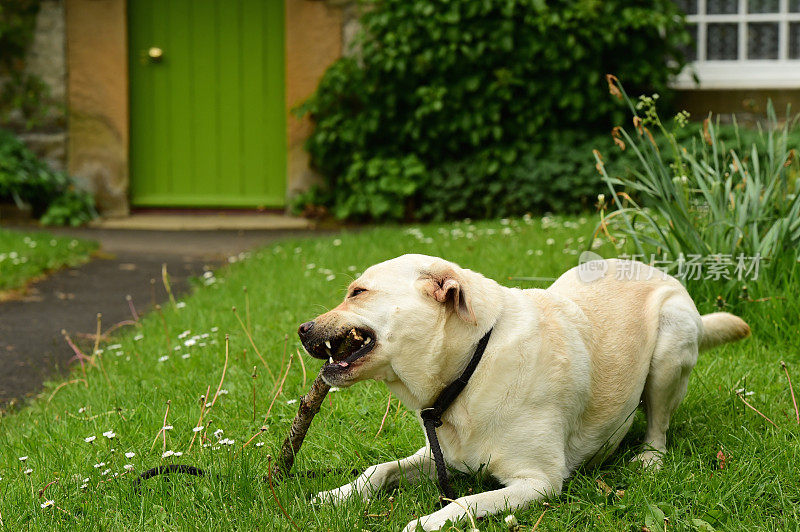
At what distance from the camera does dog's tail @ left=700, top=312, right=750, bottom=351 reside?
3377 mm

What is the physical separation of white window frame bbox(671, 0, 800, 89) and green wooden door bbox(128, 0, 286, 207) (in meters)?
5.06

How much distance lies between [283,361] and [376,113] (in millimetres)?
6479

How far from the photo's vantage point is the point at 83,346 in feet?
17.4

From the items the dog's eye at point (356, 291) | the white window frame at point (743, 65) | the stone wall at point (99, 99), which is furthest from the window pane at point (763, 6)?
the dog's eye at point (356, 291)

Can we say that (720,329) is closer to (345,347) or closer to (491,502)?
(491,502)

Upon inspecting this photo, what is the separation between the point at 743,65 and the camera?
35.8 feet

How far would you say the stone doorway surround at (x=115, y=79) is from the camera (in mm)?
10672

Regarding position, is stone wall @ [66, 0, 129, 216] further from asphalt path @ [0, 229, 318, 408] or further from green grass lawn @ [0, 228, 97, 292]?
green grass lawn @ [0, 228, 97, 292]

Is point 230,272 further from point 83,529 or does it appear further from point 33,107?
point 33,107

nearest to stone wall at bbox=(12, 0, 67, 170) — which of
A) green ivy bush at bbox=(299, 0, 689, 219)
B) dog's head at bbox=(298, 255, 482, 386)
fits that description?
green ivy bush at bbox=(299, 0, 689, 219)

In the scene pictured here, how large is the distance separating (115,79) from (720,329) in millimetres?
9199

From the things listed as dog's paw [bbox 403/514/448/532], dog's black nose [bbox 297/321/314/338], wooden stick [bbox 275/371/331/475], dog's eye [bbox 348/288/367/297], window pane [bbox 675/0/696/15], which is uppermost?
window pane [bbox 675/0/696/15]

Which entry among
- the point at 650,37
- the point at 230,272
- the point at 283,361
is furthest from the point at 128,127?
the point at 283,361

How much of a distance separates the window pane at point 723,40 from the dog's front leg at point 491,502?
31.7 feet
